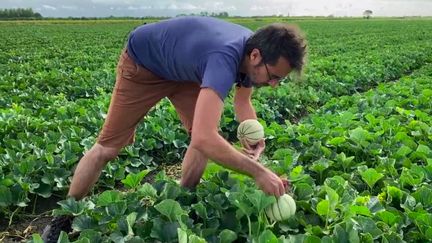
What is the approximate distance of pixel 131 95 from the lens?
3508 mm

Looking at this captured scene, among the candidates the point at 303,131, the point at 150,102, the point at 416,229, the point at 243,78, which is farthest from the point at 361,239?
the point at 303,131

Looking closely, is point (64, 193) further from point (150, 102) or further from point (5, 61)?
point (5, 61)

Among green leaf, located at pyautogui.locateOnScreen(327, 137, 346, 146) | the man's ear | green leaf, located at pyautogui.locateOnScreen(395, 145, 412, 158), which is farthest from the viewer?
green leaf, located at pyautogui.locateOnScreen(327, 137, 346, 146)

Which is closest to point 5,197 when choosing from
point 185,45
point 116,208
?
point 116,208

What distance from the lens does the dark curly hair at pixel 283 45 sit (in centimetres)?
271

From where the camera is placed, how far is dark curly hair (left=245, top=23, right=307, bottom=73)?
107 inches

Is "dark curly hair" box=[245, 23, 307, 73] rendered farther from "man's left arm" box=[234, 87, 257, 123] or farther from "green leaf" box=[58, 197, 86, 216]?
"green leaf" box=[58, 197, 86, 216]

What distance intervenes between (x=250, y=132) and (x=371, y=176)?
0.93 metres

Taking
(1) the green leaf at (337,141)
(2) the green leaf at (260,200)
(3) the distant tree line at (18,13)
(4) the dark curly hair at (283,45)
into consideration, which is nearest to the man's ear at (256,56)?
(4) the dark curly hair at (283,45)

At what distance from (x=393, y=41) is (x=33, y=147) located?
943 inches

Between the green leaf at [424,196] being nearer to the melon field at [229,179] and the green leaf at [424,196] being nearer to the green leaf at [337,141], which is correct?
the melon field at [229,179]

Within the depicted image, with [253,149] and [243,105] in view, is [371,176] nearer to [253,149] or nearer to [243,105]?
[253,149]

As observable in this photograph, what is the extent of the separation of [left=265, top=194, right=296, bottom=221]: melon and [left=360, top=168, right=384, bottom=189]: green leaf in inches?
35.3

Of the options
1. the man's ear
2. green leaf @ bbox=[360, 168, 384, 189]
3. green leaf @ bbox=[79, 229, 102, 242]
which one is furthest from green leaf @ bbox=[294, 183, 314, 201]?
green leaf @ bbox=[79, 229, 102, 242]
